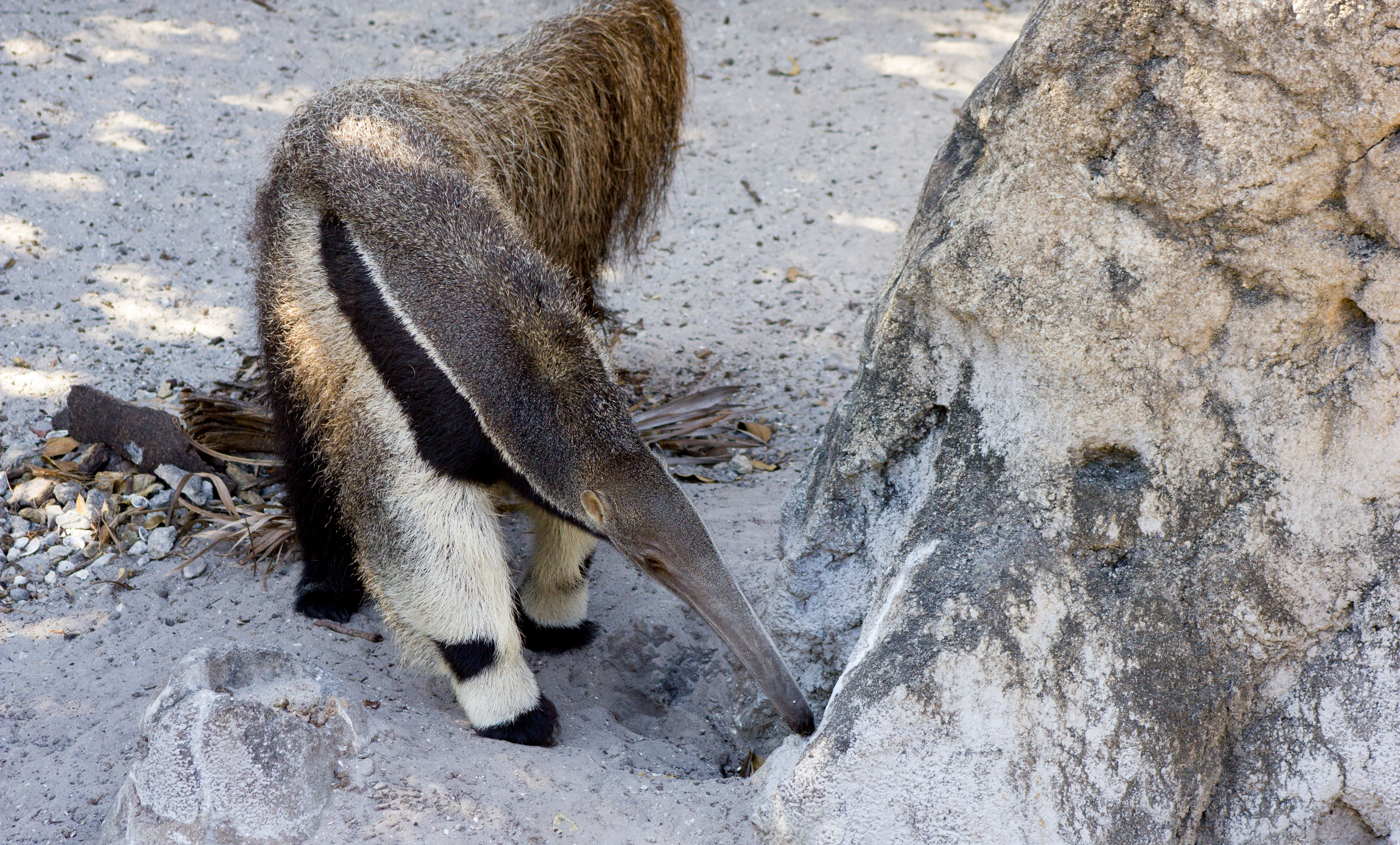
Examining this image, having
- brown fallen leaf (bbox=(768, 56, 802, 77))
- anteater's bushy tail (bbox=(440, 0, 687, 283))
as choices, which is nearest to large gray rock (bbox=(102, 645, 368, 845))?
anteater's bushy tail (bbox=(440, 0, 687, 283))

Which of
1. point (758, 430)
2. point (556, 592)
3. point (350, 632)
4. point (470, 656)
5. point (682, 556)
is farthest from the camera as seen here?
point (758, 430)

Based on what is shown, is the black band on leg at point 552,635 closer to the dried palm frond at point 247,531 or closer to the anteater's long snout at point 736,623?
the dried palm frond at point 247,531

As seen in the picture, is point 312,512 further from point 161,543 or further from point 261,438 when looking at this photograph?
point 261,438

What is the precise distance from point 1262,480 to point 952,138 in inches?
44.2

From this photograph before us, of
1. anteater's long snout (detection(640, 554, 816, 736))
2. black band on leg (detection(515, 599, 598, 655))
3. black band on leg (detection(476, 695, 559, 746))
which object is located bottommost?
black band on leg (detection(515, 599, 598, 655))

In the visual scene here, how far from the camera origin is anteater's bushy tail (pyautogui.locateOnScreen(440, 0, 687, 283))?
4.64 m

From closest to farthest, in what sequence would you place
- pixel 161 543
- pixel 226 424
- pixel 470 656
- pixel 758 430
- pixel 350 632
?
pixel 470 656, pixel 350 632, pixel 161 543, pixel 226 424, pixel 758 430

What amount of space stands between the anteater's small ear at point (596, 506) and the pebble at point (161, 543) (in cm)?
213

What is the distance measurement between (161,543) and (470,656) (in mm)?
1633

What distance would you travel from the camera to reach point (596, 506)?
3094 mm

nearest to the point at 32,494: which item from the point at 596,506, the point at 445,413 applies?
the point at 445,413

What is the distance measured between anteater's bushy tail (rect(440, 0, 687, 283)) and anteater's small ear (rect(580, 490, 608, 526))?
192cm

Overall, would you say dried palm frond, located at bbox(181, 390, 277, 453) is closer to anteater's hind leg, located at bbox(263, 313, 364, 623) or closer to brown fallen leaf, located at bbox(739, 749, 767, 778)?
anteater's hind leg, located at bbox(263, 313, 364, 623)

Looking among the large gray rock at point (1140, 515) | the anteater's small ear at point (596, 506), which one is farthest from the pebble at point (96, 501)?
the large gray rock at point (1140, 515)
